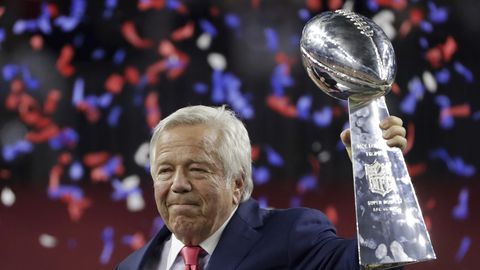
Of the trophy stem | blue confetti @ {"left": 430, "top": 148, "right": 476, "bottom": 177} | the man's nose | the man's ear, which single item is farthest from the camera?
blue confetti @ {"left": 430, "top": 148, "right": 476, "bottom": 177}

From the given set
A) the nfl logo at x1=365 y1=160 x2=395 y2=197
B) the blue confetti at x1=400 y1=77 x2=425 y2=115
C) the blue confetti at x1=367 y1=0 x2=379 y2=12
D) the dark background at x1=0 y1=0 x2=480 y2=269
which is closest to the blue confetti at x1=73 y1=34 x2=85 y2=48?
the dark background at x1=0 y1=0 x2=480 y2=269

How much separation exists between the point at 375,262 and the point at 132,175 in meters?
2.01

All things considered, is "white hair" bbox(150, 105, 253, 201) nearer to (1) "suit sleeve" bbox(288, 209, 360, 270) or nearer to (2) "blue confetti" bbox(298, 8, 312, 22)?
(1) "suit sleeve" bbox(288, 209, 360, 270)

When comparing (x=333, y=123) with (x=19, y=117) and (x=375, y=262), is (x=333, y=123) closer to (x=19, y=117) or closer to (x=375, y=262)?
(x=19, y=117)

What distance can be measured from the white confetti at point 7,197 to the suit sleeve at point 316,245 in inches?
70.1

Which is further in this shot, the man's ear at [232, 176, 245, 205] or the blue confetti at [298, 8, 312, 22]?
the blue confetti at [298, 8, 312, 22]

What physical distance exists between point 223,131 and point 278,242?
274 millimetres

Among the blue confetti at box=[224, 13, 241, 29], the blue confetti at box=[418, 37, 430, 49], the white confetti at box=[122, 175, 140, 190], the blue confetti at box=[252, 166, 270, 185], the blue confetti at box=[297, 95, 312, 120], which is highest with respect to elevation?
the blue confetti at box=[224, 13, 241, 29]

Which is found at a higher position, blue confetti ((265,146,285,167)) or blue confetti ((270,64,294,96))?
blue confetti ((270,64,294,96))

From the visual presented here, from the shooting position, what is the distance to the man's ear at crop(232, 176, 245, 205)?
194 centimetres

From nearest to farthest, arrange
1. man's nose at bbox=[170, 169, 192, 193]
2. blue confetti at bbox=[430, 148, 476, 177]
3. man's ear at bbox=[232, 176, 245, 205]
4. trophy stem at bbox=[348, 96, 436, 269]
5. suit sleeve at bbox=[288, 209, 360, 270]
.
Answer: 1. trophy stem at bbox=[348, 96, 436, 269]
2. suit sleeve at bbox=[288, 209, 360, 270]
3. man's nose at bbox=[170, 169, 192, 193]
4. man's ear at bbox=[232, 176, 245, 205]
5. blue confetti at bbox=[430, 148, 476, 177]

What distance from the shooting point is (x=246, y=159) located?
1961mm

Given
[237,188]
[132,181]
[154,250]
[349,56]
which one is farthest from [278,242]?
[132,181]

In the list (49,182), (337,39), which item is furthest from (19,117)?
(337,39)
